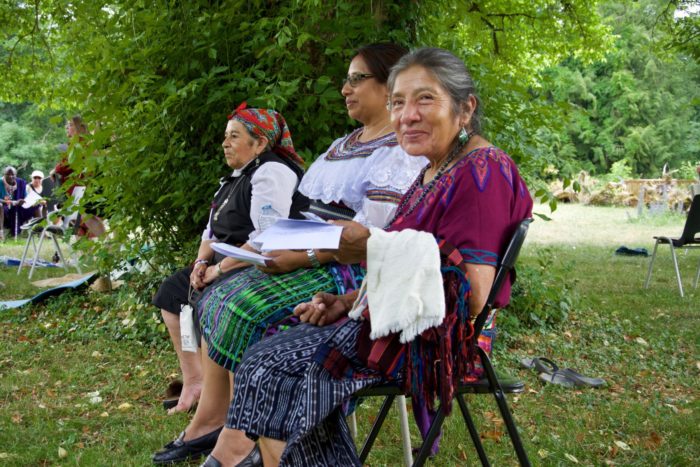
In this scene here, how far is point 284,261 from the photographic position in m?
2.71

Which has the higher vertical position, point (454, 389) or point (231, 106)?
point (231, 106)

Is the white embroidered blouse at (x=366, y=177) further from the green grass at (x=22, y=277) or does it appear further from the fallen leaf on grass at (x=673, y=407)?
the green grass at (x=22, y=277)

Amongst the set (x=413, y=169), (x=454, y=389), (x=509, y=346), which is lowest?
(x=509, y=346)

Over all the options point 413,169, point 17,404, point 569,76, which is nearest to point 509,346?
point 413,169

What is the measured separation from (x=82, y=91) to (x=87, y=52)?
624mm

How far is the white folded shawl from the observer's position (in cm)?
179

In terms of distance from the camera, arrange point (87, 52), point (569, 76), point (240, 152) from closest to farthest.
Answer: point (240, 152) < point (87, 52) < point (569, 76)

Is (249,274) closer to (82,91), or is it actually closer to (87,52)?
(82,91)

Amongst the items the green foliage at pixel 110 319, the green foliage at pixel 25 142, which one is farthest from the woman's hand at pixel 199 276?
the green foliage at pixel 25 142

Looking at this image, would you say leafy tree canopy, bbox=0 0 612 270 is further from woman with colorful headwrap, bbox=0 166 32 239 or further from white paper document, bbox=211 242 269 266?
woman with colorful headwrap, bbox=0 166 32 239

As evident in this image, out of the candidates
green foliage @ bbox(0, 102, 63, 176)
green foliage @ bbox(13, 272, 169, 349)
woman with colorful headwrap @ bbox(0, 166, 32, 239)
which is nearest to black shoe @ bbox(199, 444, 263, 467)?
green foliage @ bbox(13, 272, 169, 349)

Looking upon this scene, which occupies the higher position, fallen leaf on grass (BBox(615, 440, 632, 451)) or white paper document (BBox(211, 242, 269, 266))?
white paper document (BBox(211, 242, 269, 266))

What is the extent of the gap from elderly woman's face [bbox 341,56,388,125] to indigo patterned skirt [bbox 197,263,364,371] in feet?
2.41

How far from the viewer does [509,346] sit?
17.7 ft
